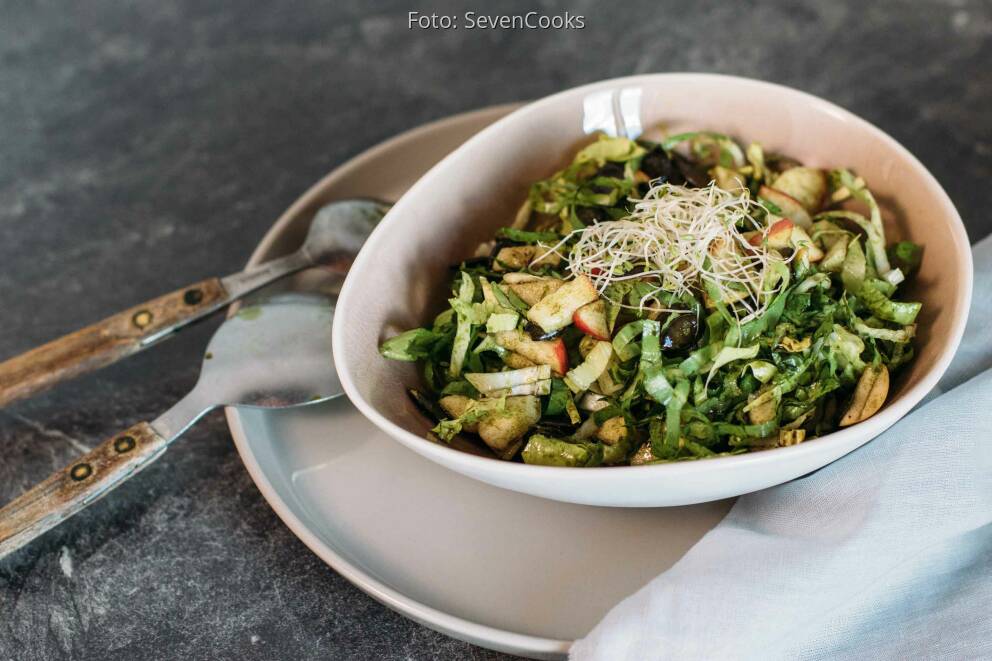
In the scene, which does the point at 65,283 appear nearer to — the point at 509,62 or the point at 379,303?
the point at 379,303

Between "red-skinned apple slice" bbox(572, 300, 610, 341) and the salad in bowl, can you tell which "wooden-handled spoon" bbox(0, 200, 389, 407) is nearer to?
the salad in bowl

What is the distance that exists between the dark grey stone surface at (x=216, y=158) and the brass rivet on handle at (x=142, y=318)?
160mm

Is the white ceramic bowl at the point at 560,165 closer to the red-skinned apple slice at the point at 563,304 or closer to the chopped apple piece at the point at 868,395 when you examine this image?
the chopped apple piece at the point at 868,395

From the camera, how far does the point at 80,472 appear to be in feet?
4.33

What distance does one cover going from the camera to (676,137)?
1642 millimetres

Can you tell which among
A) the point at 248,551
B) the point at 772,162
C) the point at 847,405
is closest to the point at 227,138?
the point at 248,551

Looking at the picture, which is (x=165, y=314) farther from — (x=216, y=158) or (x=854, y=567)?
(x=854, y=567)

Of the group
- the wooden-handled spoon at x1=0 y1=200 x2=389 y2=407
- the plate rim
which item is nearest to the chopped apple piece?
the plate rim

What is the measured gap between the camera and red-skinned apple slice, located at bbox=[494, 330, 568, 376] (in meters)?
1.32

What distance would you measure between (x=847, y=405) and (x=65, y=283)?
1.62 metres

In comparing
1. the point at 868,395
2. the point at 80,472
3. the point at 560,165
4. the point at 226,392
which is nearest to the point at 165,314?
the point at 226,392

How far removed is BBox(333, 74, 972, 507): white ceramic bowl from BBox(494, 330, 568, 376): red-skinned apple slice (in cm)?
18

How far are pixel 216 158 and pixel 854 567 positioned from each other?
1742 mm

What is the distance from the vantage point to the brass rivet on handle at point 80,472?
1.31 m
